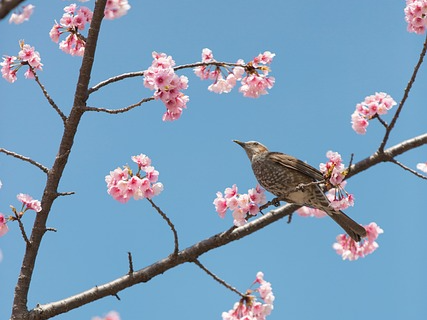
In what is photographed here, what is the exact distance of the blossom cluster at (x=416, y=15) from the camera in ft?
17.1

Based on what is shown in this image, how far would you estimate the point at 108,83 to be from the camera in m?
4.10

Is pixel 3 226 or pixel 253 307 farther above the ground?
pixel 3 226

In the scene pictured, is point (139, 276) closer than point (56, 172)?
No

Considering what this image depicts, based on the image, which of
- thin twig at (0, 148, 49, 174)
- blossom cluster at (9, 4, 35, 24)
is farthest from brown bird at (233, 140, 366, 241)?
blossom cluster at (9, 4, 35, 24)

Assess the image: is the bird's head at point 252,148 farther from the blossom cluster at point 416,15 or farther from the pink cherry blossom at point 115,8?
the pink cherry blossom at point 115,8

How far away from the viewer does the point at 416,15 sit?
523 cm

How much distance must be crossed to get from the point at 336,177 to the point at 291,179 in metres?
1.50

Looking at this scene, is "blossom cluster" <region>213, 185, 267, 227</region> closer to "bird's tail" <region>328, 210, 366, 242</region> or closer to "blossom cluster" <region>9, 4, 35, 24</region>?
"bird's tail" <region>328, 210, 366, 242</region>

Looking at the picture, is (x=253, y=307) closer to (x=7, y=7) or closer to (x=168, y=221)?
(x=168, y=221)

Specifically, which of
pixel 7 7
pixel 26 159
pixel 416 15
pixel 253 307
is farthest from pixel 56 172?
pixel 416 15

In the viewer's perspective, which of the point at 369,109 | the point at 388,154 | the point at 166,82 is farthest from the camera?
the point at 369,109

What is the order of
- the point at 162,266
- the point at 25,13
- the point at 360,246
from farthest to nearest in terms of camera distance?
1. the point at 360,246
2. the point at 162,266
3. the point at 25,13

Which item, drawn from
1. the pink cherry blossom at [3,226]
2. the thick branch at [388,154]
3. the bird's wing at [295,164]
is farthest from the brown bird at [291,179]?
the pink cherry blossom at [3,226]

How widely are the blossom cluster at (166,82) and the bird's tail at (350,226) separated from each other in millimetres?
1986
